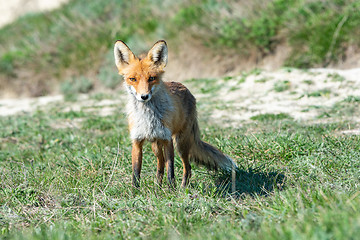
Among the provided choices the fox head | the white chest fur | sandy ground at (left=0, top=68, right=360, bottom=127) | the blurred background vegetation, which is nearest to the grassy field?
the white chest fur

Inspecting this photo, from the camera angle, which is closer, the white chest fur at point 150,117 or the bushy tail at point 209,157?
the white chest fur at point 150,117

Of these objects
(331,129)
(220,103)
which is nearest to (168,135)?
(331,129)

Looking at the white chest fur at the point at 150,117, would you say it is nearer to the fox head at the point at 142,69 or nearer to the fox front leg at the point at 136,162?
the fox front leg at the point at 136,162

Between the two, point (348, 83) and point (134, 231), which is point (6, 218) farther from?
point (348, 83)

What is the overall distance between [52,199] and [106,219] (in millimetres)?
1015

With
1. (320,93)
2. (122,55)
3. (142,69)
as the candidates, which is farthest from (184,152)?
(320,93)

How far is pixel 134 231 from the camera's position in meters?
3.02

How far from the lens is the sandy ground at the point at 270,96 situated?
8.04 m

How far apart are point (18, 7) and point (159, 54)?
25.1m

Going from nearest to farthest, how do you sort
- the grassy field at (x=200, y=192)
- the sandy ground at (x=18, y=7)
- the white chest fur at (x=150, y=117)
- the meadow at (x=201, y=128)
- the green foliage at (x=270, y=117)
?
the grassy field at (x=200, y=192), the meadow at (x=201, y=128), the white chest fur at (x=150, y=117), the green foliage at (x=270, y=117), the sandy ground at (x=18, y=7)

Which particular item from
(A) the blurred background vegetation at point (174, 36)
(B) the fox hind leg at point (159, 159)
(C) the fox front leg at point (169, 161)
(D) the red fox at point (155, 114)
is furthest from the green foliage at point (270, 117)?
(A) the blurred background vegetation at point (174, 36)

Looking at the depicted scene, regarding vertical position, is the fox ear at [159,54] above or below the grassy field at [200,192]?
above

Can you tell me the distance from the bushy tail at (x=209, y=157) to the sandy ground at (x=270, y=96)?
264 centimetres

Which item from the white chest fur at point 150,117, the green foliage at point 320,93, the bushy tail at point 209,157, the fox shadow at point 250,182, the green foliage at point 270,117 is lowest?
the fox shadow at point 250,182
